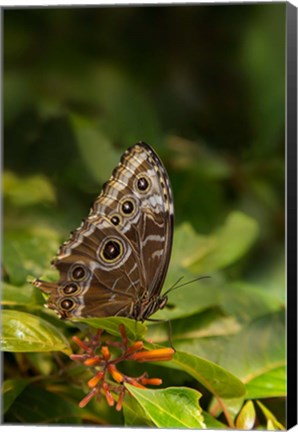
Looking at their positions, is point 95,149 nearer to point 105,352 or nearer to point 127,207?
point 127,207

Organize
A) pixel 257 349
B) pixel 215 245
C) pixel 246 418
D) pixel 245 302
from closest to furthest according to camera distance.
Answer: pixel 246 418, pixel 257 349, pixel 245 302, pixel 215 245

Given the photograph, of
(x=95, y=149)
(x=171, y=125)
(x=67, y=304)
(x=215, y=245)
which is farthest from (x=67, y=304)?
(x=171, y=125)

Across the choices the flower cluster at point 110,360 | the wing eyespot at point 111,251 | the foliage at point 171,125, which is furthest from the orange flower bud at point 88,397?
the foliage at point 171,125

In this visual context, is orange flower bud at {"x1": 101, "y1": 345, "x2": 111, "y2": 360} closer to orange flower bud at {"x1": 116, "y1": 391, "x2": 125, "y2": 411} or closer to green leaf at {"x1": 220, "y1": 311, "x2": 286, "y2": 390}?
orange flower bud at {"x1": 116, "y1": 391, "x2": 125, "y2": 411}

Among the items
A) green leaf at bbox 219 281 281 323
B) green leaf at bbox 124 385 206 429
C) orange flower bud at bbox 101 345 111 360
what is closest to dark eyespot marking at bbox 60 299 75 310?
orange flower bud at bbox 101 345 111 360

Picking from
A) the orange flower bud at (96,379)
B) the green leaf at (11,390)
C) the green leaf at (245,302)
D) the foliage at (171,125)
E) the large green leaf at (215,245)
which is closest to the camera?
the orange flower bud at (96,379)

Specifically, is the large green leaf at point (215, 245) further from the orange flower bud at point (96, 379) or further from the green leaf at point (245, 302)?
the orange flower bud at point (96, 379)
